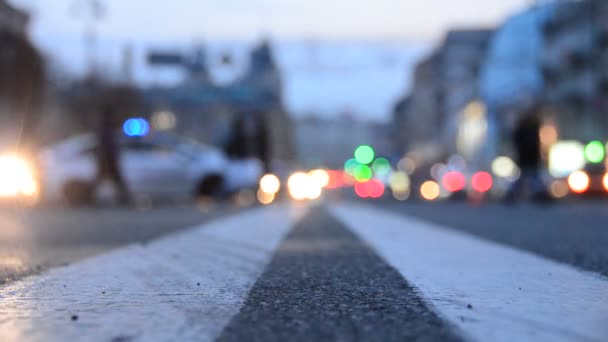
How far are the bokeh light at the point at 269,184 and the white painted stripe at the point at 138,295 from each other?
19.6m

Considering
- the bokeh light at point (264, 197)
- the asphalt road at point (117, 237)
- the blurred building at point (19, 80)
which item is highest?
the blurred building at point (19, 80)

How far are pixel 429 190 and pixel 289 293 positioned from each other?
27.4 metres

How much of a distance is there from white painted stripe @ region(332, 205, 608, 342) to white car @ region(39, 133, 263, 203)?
1395cm

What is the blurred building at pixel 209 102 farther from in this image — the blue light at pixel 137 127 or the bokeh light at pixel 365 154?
the blue light at pixel 137 127

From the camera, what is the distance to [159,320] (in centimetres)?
430

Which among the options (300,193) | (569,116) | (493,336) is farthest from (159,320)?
(569,116)

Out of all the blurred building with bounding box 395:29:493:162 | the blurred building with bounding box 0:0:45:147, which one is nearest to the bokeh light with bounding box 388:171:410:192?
the blurred building with bounding box 0:0:45:147

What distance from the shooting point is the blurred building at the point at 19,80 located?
28.9 m

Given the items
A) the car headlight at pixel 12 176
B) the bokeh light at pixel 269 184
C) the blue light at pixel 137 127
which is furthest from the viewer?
the bokeh light at pixel 269 184

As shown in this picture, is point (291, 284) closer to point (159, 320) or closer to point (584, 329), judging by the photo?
point (159, 320)

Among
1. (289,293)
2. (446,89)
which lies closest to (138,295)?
(289,293)

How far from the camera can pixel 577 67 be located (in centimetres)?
5712

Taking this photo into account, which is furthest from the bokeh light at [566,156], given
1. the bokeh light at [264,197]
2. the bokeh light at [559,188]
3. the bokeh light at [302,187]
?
the bokeh light at [264,197]

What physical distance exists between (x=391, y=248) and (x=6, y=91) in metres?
25.2
